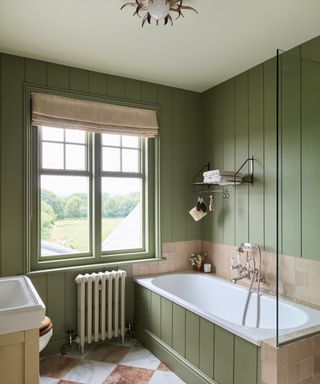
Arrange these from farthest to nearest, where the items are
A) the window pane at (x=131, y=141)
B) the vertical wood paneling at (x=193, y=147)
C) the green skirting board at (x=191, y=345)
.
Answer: the vertical wood paneling at (x=193, y=147) → the window pane at (x=131, y=141) → the green skirting board at (x=191, y=345)

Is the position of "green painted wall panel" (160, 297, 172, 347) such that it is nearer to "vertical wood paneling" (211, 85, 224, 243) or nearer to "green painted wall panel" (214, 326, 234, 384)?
"green painted wall panel" (214, 326, 234, 384)

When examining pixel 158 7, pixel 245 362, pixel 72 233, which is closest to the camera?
pixel 158 7

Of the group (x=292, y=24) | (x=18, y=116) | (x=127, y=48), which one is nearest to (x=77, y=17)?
(x=127, y=48)

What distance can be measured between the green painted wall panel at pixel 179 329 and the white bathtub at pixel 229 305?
0.07m

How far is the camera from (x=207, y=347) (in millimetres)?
2281

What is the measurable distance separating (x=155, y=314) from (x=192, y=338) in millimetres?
573

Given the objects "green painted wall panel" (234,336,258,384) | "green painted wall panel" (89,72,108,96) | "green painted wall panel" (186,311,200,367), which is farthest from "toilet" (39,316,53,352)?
"green painted wall panel" (89,72,108,96)

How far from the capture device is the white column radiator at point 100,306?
9.59 feet

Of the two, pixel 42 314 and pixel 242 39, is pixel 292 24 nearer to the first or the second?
pixel 242 39

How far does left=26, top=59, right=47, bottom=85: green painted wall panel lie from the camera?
2850 mm

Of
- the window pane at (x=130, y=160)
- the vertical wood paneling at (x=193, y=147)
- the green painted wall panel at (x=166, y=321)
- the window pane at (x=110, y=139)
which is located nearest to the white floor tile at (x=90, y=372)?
the green painted wall panel at (x=166, y=321)

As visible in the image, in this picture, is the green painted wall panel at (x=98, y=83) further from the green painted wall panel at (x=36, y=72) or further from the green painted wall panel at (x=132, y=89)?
the green painted wall panel at (x=36, y=72)

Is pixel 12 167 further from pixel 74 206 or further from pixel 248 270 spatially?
pixel 248 270

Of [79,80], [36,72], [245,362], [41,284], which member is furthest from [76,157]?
[245,362]
